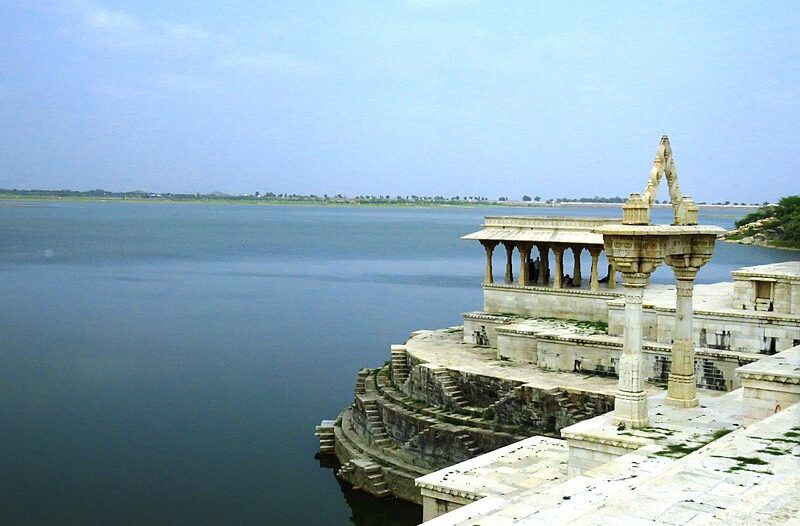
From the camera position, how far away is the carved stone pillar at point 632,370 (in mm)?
14414

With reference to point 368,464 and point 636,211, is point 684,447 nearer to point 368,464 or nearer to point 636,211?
point 636,211

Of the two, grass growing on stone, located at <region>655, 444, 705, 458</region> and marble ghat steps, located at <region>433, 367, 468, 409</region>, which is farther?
marble ghat steps, located at <region>433, 367, 468, 409</region>

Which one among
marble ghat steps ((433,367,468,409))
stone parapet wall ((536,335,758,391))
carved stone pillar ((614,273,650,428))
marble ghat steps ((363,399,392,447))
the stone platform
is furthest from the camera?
marble ghat steps ((363,399,392,447))

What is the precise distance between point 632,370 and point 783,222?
293 feet

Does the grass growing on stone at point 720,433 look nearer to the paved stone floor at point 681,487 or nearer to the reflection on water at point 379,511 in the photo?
the paved stone floor at point 681,487

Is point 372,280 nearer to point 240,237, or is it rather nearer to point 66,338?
point 66,338

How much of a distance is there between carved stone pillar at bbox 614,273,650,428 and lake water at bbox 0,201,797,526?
8.13 meters

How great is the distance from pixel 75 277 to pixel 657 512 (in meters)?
65.6

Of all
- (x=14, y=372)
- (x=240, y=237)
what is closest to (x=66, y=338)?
(x=14, y=372)

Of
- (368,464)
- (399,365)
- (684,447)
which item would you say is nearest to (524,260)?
(399,365)

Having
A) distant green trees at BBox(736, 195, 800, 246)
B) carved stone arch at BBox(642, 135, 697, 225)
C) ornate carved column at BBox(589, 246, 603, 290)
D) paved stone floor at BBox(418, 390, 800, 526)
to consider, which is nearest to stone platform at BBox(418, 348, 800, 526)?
paved stone floor at BBox(418, 390, 800, 526)

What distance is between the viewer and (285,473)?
78.6 ft

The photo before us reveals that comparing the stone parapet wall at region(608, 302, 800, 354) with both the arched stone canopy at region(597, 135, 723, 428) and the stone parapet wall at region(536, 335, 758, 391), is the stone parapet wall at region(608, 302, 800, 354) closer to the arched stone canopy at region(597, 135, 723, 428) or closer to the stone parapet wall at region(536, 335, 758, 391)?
the stone parapet wall at region(536, 335, 758, 391)

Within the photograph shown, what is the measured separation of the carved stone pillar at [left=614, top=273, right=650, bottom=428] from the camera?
47.3 feet
